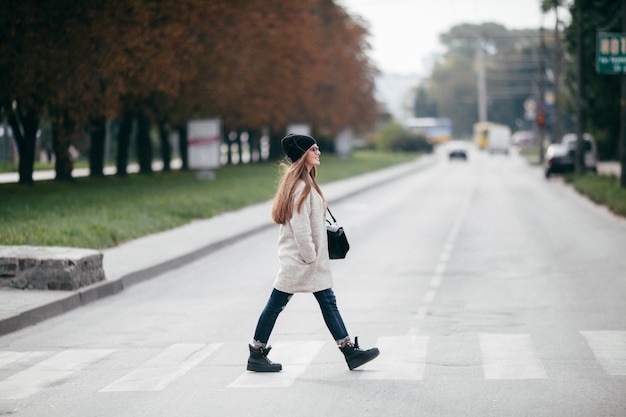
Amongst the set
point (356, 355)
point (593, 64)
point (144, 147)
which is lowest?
point (144, 147)

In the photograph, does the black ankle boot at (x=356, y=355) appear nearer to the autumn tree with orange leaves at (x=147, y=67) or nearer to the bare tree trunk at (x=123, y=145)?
the autumn tree with orange leaves at (x=147, y=67)

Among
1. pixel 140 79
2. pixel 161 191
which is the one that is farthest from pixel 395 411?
pixel 140 79

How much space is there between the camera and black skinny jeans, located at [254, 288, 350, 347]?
362 inches

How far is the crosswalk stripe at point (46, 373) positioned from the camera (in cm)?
886

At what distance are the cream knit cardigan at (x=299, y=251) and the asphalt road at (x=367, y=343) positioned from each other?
27.7 inches

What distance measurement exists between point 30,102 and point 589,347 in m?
26.6

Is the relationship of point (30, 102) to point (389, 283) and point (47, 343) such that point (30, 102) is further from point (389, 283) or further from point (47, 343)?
point (47, 343)

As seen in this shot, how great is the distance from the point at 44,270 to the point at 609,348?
21.9 ft

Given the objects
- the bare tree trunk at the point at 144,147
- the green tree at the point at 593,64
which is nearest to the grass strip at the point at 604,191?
the green tree at the point at 593,64

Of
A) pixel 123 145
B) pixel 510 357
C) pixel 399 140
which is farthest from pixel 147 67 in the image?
pixel 399 140

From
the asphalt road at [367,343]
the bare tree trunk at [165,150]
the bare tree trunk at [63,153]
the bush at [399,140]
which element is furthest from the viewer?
the bush at [399,140]

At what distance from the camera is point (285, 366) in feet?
31.5

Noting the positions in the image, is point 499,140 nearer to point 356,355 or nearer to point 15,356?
point 15,356

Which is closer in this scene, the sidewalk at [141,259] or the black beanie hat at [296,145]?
the black beanie hat at [296,145]
